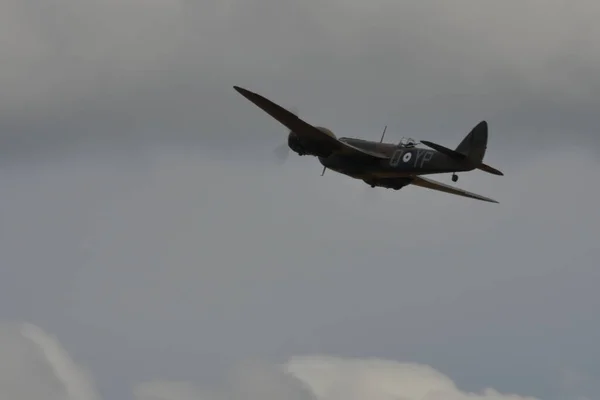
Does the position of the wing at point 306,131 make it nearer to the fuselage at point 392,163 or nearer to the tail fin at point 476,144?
the fuselage at point 392,163

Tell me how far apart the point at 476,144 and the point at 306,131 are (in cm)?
1037

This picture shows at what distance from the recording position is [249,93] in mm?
101625

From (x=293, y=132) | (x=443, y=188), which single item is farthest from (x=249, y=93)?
(x=443, y=188)

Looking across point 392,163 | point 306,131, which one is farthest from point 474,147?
point 306,131

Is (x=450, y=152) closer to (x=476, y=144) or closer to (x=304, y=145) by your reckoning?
(x=476, y=144)

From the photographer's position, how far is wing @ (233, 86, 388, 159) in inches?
4077

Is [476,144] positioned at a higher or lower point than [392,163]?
higher

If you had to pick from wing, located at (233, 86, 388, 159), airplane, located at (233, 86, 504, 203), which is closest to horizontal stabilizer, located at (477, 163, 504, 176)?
airplane, located at (233, 86, 504, 203)

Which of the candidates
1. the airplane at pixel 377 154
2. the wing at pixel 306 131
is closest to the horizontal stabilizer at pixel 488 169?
the airplane at pixel 377 154

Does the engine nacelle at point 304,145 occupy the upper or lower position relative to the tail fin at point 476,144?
lower

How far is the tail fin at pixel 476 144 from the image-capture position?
329 feet

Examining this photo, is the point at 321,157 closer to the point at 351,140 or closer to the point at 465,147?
the point at 351,140

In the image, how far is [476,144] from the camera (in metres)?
100

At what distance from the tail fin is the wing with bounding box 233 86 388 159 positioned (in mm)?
5829
